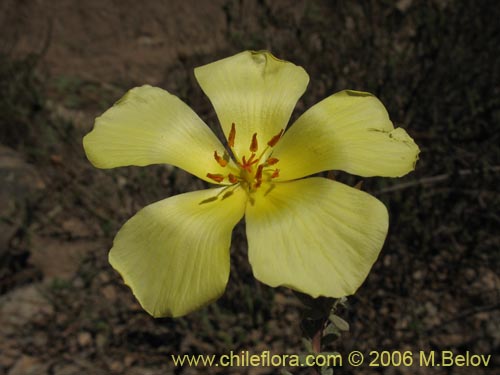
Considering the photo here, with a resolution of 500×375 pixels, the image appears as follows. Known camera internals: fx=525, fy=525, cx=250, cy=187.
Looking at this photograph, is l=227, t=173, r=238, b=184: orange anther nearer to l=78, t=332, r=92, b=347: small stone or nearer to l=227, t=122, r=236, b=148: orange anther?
l=227, t=122, r=236, b=148: orange anther

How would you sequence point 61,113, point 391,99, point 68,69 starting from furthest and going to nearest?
point 68,69, point 61,113, point 391,99

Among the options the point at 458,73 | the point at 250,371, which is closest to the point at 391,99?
the point at 458,73

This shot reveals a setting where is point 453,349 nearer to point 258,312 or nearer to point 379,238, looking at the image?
point 258,312

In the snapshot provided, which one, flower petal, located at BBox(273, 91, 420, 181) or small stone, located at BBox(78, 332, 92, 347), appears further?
small stone, located at BBox(78, 332, 92, 347)

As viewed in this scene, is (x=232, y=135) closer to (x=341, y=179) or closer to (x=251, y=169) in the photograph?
(x=251, y=169)

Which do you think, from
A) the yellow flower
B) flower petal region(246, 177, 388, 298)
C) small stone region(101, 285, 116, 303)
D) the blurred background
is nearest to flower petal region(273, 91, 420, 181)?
the yellow flower
